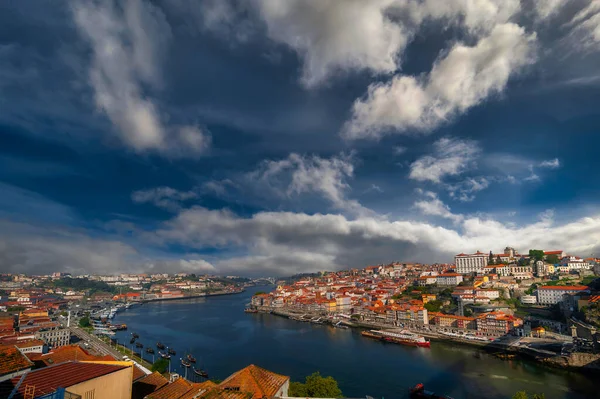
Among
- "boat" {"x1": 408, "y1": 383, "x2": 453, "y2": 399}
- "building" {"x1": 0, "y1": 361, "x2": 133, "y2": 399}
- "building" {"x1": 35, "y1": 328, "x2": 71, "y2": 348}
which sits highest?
"building" {"x1": 0, "y1": 361, "x2": 133, "y2": 399}

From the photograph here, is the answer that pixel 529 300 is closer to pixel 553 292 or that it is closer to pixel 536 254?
pixel 553 292

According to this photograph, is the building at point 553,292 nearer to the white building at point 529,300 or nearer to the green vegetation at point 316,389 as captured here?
the white building at point 529,300

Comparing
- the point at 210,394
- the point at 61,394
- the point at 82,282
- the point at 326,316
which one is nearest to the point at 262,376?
the point at 210,394

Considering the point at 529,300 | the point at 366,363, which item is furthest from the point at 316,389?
the point at 529,300

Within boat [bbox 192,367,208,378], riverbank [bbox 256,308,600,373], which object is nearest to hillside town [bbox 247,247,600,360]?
riverbank [bbox 256,308,600,373]

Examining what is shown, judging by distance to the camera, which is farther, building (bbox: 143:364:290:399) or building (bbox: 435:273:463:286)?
building (bbox: 435:273:463:286)

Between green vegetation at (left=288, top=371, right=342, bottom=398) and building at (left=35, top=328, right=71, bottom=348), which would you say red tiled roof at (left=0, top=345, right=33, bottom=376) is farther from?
building at (left=35, top=328, right=71, bottom=348)
